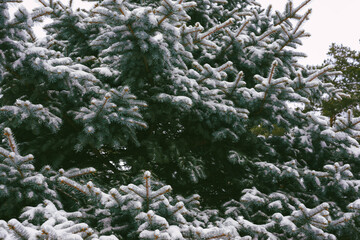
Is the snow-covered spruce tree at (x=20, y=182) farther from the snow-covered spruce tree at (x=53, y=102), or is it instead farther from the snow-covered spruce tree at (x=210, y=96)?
the snow-covered spruce tree at (x=210, y=96)

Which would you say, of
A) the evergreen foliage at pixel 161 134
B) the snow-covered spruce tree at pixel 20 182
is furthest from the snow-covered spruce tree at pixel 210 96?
the snow-covered spruce tree at pixel 20 182

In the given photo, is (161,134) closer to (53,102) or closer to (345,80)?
(53,102)

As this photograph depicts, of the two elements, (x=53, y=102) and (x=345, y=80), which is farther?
(x=345, y=80)

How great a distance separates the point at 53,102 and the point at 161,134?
1.54m

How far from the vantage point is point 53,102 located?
11.3ft

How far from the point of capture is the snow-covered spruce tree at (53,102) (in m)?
2.96

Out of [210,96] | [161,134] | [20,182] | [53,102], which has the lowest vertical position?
[20,182]

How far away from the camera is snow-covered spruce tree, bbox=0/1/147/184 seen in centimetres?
296

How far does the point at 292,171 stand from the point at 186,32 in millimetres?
2088

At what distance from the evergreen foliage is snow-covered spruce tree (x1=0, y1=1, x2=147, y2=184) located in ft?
0.05

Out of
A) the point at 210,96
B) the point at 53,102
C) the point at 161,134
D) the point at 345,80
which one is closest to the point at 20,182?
the point at 53,102

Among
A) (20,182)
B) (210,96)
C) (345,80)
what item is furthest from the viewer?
(345,80)

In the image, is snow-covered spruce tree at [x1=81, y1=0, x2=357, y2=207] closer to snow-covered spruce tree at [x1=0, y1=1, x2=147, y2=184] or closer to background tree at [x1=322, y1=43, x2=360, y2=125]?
snow-covered spruce tree at [x1=0, y1=1, x2=147, y2=184]

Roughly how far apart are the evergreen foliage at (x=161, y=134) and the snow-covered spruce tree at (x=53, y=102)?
0.05 ft
